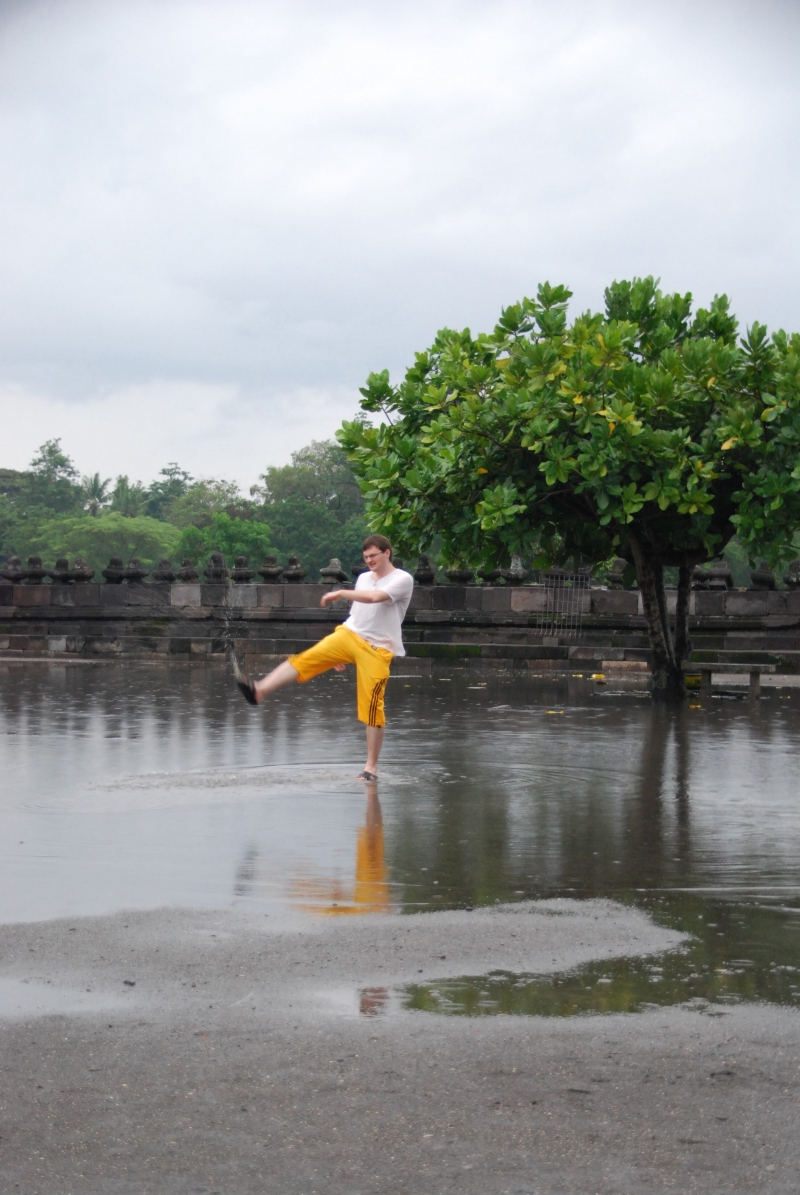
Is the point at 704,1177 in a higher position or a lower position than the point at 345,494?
lower

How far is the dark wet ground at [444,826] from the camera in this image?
178 inches

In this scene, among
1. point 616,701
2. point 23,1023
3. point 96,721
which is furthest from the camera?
point 616,701

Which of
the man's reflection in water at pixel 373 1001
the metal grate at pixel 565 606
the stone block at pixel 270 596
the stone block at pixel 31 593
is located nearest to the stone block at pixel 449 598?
the metal grate at pixel 565 606

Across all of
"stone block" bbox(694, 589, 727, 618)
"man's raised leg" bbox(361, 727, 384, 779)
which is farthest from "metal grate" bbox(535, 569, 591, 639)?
"man's raised leg" bbox(361, 727, 384, 779)

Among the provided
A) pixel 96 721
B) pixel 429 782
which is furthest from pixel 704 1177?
pixel 96 721

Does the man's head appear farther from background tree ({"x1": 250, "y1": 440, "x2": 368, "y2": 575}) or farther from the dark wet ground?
background tree ({"x1": 250, "y1": 440, "x2": 368, "y2": 575})

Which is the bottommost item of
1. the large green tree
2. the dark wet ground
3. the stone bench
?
the dark wet ground

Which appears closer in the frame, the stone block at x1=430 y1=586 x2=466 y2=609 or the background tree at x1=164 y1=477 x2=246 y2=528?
the stone block at x1=430 y1=586 x2=466 y2=609

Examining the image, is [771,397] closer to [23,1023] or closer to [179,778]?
[179,778]

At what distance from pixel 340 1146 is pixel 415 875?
8.78 feet

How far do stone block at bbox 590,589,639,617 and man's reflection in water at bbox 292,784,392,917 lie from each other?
1789cm

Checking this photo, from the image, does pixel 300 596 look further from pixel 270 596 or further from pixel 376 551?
pixel 376 551

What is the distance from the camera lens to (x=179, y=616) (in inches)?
1047

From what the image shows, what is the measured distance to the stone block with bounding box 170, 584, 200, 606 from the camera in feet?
87.2
